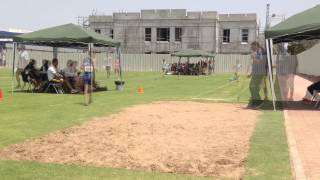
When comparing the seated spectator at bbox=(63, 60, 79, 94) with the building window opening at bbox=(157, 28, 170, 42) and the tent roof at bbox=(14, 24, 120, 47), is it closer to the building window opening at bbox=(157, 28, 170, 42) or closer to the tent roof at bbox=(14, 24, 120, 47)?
the tent roof at bbox=(14, 24, 120, 47)

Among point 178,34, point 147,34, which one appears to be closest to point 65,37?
point 178,34

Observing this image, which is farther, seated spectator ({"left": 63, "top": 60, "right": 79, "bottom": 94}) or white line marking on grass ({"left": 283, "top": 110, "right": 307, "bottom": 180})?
seated spectator ({"left": 63, "top": 60, "right": 79, "bottom": 94})

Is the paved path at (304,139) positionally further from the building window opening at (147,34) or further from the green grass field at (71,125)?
the building window opening at (147,34)

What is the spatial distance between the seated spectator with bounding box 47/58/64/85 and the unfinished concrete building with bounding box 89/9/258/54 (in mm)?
46539

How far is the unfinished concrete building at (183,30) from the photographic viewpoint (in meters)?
66.7

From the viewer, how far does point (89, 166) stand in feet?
24.7

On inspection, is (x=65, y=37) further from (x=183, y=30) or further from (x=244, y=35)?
(x=244, y=35)

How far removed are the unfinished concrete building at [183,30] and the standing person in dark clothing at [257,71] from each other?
48612mm

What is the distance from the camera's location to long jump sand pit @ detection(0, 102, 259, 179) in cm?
778

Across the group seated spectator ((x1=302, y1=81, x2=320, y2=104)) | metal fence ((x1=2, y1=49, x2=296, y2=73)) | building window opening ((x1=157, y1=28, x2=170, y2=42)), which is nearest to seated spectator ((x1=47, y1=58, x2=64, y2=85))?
seated spectator ((x1=302, y1=81, x2=320, y2=104))

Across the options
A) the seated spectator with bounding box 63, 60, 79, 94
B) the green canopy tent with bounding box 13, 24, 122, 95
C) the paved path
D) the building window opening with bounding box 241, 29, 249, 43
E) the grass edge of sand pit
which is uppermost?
the building window opening with bounding box 241, 29, 249, 43

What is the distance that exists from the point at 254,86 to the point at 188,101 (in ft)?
7.03

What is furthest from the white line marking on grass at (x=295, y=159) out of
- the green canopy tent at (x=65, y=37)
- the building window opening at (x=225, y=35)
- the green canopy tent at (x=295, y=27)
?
the building window opening at (x=225, y=35)

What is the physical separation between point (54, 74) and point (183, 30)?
156 feet
